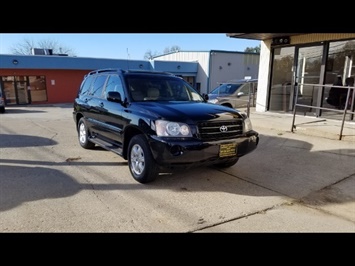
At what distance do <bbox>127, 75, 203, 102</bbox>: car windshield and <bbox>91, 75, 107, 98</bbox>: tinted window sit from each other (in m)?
1.07

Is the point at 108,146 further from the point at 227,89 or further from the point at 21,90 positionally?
the point at 21,90

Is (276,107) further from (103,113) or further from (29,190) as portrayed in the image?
(29,190)

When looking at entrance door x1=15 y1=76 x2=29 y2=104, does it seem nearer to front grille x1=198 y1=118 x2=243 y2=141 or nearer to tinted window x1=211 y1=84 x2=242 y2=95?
tinted window x1=211 y1=84 x2=242 y2=95

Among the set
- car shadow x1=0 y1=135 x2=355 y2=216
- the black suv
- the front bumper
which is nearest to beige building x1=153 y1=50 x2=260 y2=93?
car shadow x1=0 y1=135 x2=355 y2=216

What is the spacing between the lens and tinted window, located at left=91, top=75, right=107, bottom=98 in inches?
240

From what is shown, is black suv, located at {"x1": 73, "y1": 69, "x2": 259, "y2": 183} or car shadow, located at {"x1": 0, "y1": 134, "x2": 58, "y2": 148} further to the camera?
car shadow, located at {"x1": 0, "y1": 134, "x2": 58, "y2": 148}

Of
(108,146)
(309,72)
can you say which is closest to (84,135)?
(108,146)

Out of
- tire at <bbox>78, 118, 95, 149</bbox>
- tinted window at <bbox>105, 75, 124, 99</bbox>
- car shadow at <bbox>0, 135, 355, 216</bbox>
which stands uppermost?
tinted window at <bbox>105, 75, 124, 99</bbox>

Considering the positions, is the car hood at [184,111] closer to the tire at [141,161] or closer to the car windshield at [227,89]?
the tire at [141,161]

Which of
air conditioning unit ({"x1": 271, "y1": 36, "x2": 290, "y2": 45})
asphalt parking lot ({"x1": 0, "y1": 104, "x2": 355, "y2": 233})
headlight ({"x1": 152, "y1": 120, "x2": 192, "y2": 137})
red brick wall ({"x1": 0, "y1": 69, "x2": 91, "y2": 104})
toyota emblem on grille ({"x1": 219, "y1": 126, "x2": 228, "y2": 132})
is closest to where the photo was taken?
asphalt parking lot ({"x1": 0, "y1": 104, "x2": 355, "y2": 233})

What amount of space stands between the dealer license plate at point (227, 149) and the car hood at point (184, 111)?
1.44 ft

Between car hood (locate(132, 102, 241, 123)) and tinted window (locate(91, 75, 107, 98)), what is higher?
tinted window (locate(91, 75, 107, 98))

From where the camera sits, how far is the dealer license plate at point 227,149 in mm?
4230

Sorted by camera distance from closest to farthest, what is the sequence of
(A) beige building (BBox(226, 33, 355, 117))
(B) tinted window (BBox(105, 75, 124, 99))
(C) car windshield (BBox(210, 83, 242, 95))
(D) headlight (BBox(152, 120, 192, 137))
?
1. (D) headlight (BBox(152, 120, 192, 137))
2. (B) tinted window (BBox(105, 75, 124, 99))
3. (A) beige building (BBox(226, 33, 355, 117))
4. (C) car windshield (BBox(210, 83, 242, 95))
